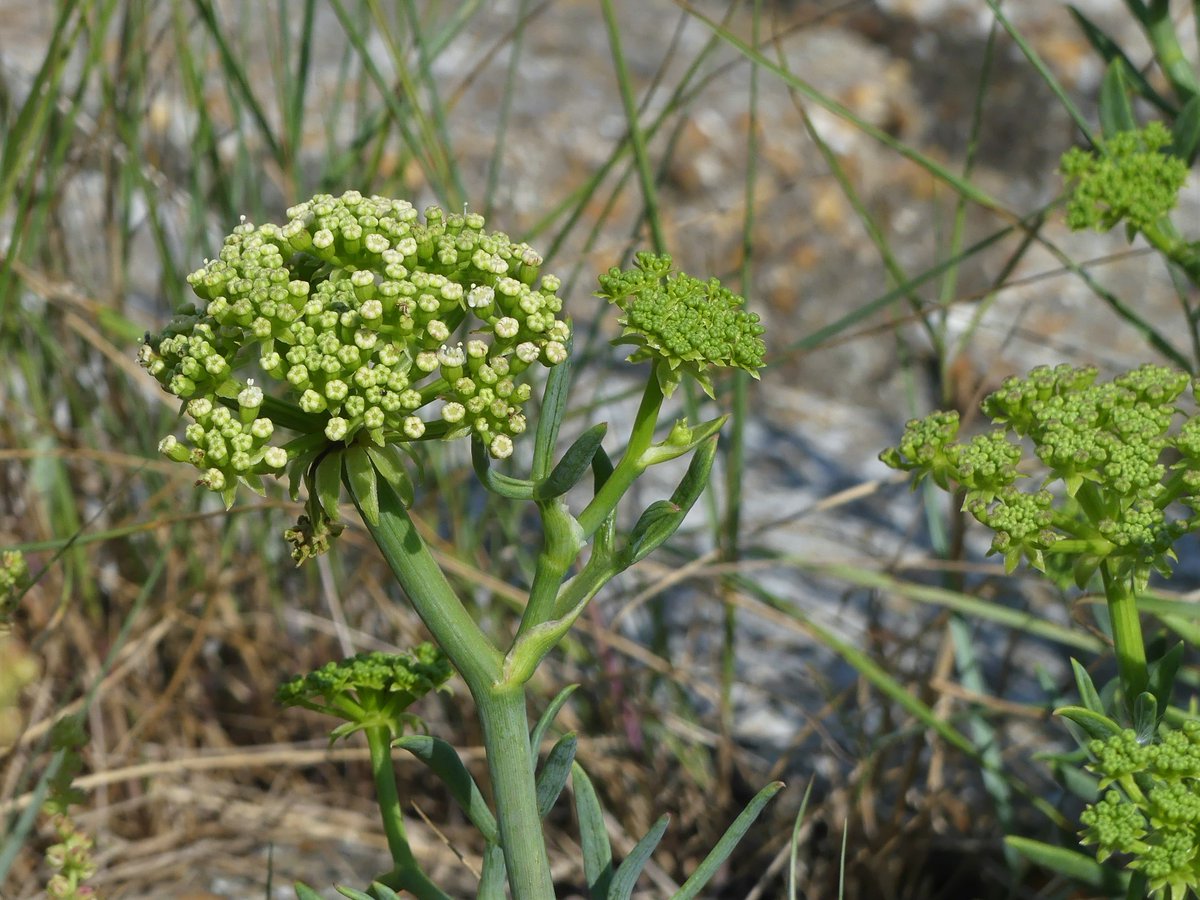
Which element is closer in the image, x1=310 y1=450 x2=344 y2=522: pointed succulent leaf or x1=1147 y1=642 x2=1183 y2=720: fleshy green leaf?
x1=310 y1=450 x2=344 y2=522: pointed succulent leaf

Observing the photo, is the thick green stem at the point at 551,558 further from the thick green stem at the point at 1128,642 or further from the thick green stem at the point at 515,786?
the thick green stem at the point at 1128,642

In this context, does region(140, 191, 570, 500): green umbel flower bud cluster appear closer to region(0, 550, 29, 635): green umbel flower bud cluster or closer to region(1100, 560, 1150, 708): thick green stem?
region(0, 550, 29, 635): green umbel flower bud cluster

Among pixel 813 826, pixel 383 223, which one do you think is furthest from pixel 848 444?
pixel 383 223

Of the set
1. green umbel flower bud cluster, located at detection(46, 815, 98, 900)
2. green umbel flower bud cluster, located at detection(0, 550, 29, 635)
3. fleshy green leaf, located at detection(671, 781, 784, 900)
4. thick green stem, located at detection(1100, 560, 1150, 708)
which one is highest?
thick green stem, located at detection(1100, 560, 1150, 708)

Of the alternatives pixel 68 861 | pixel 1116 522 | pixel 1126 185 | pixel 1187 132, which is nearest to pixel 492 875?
pixel 68 861

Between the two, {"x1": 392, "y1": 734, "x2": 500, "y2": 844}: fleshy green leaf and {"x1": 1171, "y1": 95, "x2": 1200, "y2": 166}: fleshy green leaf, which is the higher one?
{"x1": 1171, "y1": 95, "x2": 1200, "y2": 166}: fleshy green leaf

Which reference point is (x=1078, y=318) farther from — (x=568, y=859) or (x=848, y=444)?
(x=568, y=859)

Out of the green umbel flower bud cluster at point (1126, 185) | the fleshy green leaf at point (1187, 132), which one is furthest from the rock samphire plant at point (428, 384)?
the fleshy green leaf at point (1187, 132)

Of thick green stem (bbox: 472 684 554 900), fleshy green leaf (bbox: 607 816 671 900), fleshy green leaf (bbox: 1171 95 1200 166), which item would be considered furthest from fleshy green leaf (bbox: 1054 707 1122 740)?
fleshy green leaf (bbox: 1171 95 1200 166)
